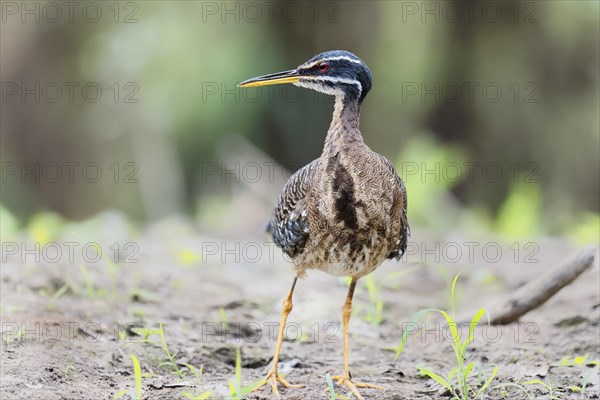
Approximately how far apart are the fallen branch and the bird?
42.0 inches

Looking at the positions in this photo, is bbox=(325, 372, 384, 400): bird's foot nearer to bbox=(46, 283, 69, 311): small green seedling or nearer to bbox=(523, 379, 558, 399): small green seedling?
bbox=(523, 379, 558, 399): small green seedling

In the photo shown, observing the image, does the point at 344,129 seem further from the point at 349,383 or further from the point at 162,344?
the point at 162,344

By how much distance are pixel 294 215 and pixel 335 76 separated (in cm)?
83

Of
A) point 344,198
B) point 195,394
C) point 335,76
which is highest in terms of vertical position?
point 335,76

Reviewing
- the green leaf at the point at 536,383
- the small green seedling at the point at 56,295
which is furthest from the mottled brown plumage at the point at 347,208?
the small green seedling at the point at 56,295

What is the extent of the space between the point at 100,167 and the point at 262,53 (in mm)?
2910

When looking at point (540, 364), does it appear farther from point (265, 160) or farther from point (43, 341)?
point (265, 160)

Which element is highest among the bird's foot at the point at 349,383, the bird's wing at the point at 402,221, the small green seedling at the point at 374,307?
the bird's wing at the point at 402,221

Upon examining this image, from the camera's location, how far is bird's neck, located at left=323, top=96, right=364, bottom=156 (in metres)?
4.62

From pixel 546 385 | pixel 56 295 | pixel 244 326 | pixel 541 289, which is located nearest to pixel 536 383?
pixel 546 385

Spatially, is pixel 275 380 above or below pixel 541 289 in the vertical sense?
below

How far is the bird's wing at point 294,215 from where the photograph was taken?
15.6 feet

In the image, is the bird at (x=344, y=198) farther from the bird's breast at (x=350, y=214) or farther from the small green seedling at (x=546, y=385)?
the small green seedling at (x=546, y=385)

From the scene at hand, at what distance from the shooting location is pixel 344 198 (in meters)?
4.53
